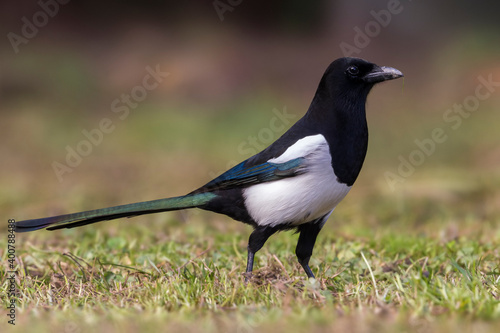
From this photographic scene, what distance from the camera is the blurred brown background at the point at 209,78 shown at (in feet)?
28.8

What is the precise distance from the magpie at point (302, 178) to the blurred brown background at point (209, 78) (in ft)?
13.3

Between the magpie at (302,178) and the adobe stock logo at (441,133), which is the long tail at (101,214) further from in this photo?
the adobe stock logo at (441,133)

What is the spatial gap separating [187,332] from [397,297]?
3.27ft

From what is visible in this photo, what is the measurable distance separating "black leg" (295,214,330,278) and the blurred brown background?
4020 mm

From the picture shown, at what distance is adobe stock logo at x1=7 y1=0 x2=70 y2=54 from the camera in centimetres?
1149

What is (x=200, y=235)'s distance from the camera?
4.92 metres

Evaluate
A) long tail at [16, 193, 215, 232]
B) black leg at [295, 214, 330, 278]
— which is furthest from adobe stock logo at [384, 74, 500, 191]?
long tail at [16, 193, 215, 232]

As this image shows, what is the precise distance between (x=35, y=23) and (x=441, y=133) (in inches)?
281

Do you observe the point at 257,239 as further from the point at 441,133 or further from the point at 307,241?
the point at 441,133

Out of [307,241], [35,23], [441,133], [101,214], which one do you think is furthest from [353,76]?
[35,23]

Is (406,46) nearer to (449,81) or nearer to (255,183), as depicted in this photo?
(449,81)

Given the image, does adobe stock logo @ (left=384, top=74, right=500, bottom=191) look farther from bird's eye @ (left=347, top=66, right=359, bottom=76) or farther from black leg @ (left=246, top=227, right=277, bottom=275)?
black leg @ (left=246, top=227, right=277, bottom=275)

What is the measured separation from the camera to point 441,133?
31.3 feet

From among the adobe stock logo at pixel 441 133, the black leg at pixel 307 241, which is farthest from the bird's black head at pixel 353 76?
the adobe stock logo at pixel 441 133
